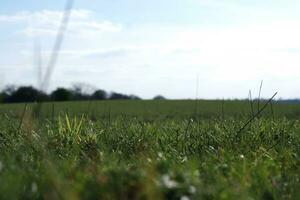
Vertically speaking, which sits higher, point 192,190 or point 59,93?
point 59,93

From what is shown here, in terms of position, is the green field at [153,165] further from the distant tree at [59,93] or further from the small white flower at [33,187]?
the distant tree at [59,93]

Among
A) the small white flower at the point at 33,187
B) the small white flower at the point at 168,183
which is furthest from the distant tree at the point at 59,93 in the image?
the small white flower at the point at 168,183

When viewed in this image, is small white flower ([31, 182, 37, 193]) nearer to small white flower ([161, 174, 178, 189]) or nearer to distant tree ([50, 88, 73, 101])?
small white flower ([161, 174, 178, 189])

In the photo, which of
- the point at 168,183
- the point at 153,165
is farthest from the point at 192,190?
the point at 153,165

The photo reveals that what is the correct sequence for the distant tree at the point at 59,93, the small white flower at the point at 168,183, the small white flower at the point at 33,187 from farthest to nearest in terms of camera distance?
the distant tree at the point at 59,93 → the small white flower at the point at 33,187 → the small white flower at the point at 168,183

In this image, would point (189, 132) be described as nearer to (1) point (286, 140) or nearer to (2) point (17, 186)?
(1) point (286, 140)

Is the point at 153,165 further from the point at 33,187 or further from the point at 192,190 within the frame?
the point at 33,187

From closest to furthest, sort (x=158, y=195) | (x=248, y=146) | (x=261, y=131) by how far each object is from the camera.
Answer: (x=158, y=195) < (x=248, y=146) < (x=261, y=131)

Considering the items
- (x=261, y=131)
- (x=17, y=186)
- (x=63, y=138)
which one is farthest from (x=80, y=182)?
A: (x=261, y=131)

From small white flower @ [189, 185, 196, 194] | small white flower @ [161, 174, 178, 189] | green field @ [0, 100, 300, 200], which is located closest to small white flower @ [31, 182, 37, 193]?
green field @ [0, 100, 300, 200]

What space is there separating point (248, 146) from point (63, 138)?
2302 mm

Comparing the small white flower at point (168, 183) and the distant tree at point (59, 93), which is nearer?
the small white flower at point (168, 183)

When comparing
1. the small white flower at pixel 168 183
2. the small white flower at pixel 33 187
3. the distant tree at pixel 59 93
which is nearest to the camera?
the small white flower at pixel 168 183

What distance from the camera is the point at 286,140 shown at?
7.01 m
